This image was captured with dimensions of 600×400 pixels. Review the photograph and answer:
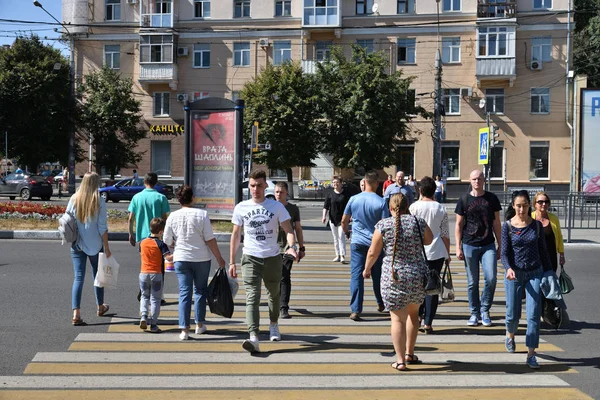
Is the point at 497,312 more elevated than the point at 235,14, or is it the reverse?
the point at 235,14

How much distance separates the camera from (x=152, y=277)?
27.1 ft

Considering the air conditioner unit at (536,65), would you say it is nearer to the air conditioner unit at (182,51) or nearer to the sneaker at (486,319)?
the air conditioner unit at (182,51)

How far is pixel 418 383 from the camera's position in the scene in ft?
20.8

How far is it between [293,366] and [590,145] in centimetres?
3620

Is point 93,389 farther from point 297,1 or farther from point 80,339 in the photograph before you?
point 297,1

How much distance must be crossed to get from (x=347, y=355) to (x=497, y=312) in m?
3.37

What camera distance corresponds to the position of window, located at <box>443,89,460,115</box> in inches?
1881

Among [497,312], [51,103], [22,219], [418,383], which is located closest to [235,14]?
[51,103]

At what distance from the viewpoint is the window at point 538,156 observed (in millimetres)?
47469

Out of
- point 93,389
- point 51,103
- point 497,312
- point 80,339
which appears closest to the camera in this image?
point 93,389

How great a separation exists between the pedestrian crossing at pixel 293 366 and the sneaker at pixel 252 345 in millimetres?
83

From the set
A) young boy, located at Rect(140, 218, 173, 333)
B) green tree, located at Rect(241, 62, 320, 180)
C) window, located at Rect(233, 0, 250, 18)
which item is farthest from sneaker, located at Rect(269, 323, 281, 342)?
window, located at Rect(233, 0, 250, 18)

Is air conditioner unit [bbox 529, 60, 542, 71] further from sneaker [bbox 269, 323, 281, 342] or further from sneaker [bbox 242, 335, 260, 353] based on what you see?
sneaker [bbox 242, 335, 260, 353]

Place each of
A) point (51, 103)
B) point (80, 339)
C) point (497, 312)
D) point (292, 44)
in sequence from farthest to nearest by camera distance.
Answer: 1. point (292, 44)
2. point (51, 103)
3. point (497, 312)
4. point (80, 339)
